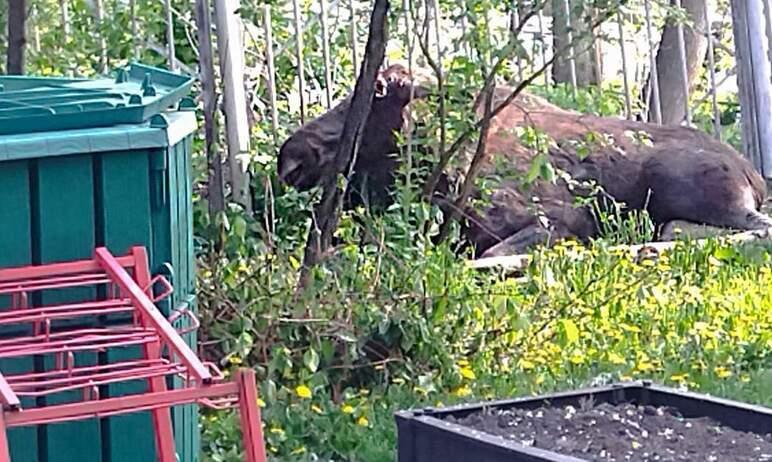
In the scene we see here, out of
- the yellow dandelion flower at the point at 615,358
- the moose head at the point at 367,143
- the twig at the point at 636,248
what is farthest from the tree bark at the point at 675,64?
the yellow dandelion flower at the point at 615,358

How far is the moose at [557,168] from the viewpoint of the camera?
8.03m

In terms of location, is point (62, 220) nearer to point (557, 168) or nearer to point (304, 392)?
point (304, 392)

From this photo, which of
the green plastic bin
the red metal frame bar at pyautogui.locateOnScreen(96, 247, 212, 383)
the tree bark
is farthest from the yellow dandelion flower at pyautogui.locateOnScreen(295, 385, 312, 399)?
the tree bark

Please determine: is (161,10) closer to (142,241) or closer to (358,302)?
(358,302)

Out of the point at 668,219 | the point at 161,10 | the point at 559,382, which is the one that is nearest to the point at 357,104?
the point at 559,382

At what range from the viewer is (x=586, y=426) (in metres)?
4.35

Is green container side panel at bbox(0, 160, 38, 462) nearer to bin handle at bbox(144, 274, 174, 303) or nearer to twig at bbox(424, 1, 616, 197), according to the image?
bin handle at bbox(144, 274, 174, 303)

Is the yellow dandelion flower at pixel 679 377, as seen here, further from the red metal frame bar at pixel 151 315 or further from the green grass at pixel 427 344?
the red metal frame bar at pixel 151 315

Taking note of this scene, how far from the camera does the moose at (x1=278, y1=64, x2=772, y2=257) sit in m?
8.03

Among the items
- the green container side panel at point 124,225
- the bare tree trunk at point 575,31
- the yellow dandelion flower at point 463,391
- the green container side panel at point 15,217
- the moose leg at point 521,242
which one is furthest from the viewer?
the moose leg at point 521,242

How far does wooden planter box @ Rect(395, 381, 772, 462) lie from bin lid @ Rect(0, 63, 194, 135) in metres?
1.06

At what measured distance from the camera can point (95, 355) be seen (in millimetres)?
4145

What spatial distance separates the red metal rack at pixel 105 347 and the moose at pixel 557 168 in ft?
10.8

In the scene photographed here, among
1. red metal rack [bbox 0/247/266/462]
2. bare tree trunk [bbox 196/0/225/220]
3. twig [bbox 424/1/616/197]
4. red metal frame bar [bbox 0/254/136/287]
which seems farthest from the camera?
twig [bbox 424/1/616/197]
